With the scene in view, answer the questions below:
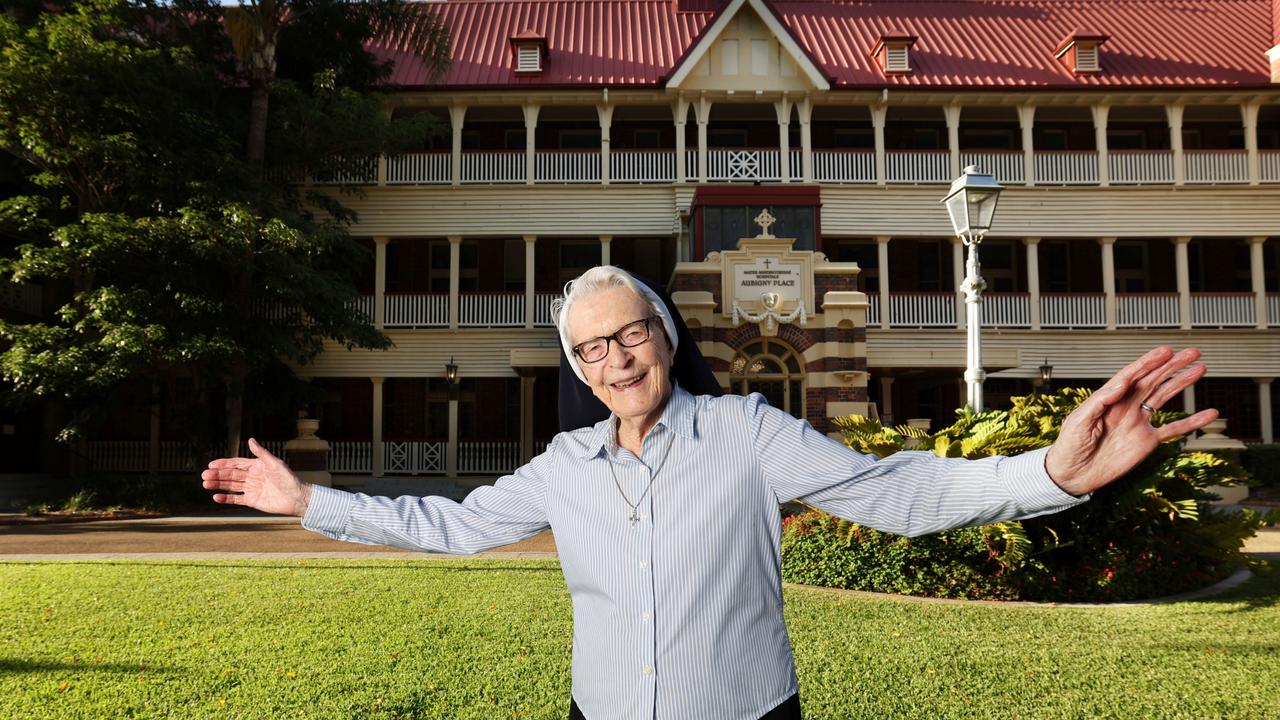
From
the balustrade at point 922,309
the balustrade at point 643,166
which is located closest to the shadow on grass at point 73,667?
the balustrade at point 643,166

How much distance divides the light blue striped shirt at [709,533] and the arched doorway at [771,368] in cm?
1670

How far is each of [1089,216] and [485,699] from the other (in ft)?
73.2

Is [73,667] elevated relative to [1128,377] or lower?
lower

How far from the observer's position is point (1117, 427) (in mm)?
1679

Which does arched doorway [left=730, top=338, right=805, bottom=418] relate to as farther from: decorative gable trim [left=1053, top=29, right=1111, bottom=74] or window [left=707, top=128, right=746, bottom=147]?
decorative gable trim [left=1053, top=29, right=1111, bottom=74]

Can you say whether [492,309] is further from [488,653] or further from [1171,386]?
[1171,386]

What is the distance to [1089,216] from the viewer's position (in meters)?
22.8

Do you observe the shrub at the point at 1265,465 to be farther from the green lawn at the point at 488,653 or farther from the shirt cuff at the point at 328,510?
the shirt cuff at the point at 328,510

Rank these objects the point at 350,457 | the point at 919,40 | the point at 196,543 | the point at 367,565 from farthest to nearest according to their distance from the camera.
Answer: the point at 919,40
the point at 350,457
the point at 196,543
the point at 367,565

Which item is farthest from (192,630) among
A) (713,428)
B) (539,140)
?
(539,140)

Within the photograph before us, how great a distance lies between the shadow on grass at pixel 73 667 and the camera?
5438 mm

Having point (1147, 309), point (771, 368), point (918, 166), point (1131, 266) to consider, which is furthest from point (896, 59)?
point (771, 368)

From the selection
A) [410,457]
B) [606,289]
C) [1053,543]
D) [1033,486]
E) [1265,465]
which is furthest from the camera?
[410,457]

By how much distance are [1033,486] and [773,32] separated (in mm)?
22125
